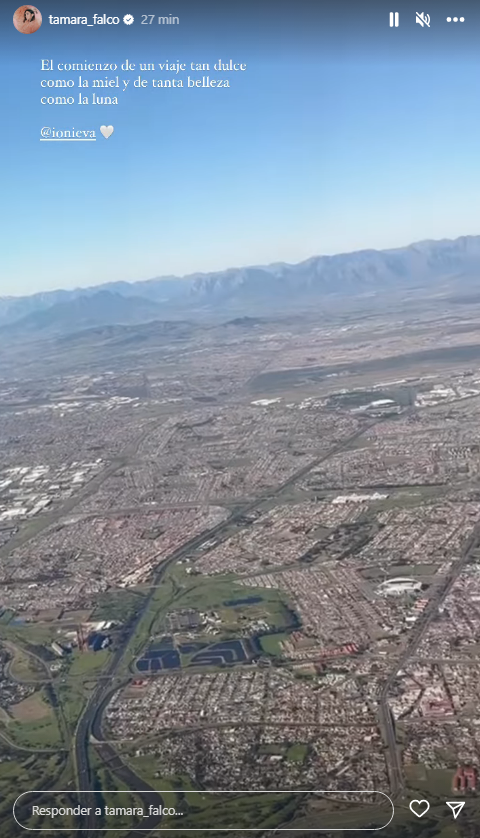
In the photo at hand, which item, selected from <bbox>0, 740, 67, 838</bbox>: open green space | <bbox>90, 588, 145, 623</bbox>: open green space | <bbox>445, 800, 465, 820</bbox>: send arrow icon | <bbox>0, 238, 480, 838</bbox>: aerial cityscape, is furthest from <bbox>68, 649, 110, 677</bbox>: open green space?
<bbox>445, 800, 465, 820</bbox>: send arrow icon

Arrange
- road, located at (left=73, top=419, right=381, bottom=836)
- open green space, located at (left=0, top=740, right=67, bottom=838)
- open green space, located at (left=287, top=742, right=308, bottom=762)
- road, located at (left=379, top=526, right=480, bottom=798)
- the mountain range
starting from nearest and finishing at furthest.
Result: open green space, located at (left=0, top=740, right=67, bottom=838) → road, located at (left=73, top=419, right=381, bottom=836) → road, located at (left=379, top=526, right=480, bottom=798) → open green space, located at (left=287, top=742, right=308, bottom=762) → the mountain range

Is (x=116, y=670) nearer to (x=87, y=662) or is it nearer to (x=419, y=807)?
(x=87, y=662)

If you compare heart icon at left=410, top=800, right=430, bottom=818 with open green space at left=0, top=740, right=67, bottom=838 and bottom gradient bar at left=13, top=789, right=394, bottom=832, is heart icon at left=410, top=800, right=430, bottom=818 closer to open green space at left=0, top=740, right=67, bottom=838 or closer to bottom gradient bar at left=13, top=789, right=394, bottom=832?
bottom gradient bar at left=13, top=789, right=394, bottom=832

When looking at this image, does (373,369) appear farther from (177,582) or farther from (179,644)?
(179,644)

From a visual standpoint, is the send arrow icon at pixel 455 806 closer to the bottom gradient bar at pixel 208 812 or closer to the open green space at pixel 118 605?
the bottom gradient bar at pixel 208 812

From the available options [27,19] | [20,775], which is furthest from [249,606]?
[27,19]

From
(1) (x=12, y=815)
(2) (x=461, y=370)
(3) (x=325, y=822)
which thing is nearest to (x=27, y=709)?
(1) (x=12, y=815)

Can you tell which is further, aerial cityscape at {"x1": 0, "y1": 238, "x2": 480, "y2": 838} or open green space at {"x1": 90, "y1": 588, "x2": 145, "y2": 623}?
open green space at {"x1": 90, "y1": 588, "x2": 145, "y2": 623}
